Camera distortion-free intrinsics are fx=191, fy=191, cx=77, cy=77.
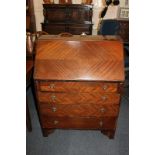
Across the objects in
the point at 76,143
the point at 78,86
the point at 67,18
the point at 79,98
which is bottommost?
the point at 76,143

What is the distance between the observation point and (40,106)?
1943mm

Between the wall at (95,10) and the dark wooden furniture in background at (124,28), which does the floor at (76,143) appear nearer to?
the dark wooden furniture in background at (124,28)

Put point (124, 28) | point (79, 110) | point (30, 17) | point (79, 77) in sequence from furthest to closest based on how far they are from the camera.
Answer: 1. point (30, 17)
2. point (124, 28)
3. point (79, 110)
4. point (79, 77)

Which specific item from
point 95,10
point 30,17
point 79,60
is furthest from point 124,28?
point 79,60

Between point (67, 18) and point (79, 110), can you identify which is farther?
point (67, 18)

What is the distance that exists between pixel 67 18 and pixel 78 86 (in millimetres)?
2892

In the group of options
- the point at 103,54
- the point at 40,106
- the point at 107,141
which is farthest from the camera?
the point at 107,141

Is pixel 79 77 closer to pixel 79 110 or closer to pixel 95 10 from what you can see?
pixel 79 110

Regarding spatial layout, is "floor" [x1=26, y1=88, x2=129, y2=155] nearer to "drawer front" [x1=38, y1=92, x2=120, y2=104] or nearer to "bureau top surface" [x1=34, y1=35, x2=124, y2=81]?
"drawer front" [x1=38, y1=92, x2=120, y2=104]

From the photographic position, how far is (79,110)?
6.32ft

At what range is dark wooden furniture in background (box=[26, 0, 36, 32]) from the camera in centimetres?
442
